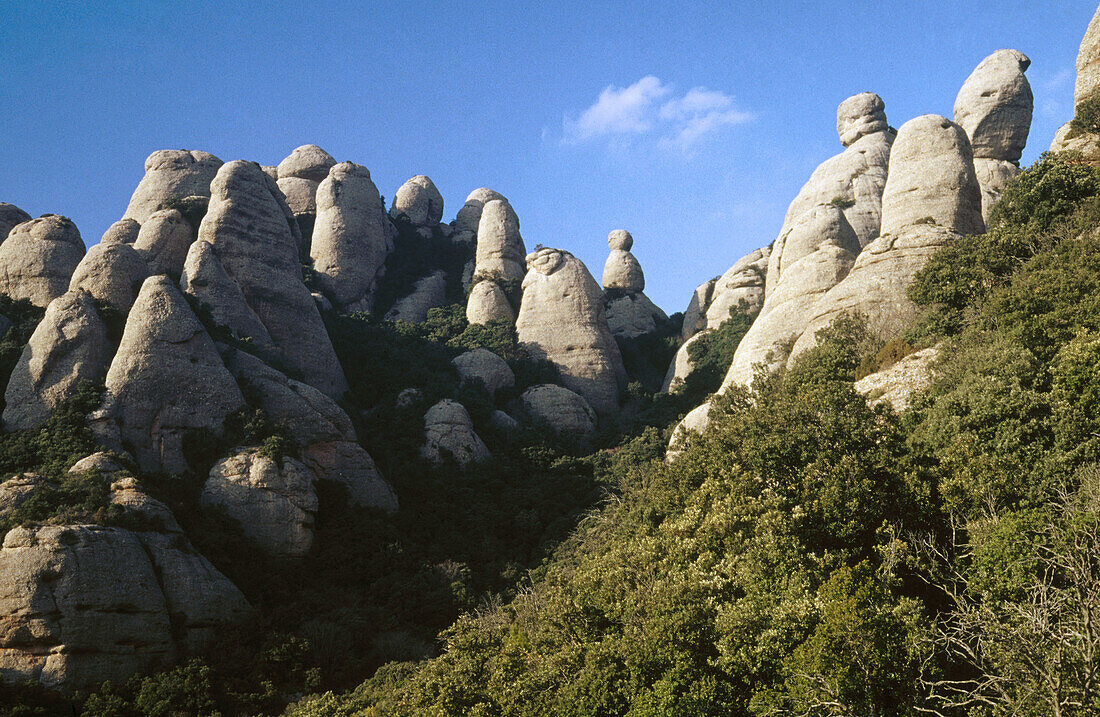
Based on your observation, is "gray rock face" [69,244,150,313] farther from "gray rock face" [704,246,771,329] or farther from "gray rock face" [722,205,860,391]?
"gray rock face" [704,246,771,329]

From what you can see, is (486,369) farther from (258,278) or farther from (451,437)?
(258,278)

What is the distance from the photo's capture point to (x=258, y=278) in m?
46.1

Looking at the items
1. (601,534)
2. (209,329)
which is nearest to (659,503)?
(601,534)

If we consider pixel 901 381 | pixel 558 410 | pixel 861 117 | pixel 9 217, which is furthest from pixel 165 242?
pixel 861 117

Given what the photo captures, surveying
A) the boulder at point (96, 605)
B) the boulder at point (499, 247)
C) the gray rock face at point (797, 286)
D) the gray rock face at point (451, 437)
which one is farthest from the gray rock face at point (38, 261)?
the gray rock face at point (797, 286)

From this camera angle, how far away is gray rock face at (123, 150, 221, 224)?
189 ft

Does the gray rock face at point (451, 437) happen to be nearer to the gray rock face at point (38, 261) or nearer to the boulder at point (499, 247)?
the boulder at point (499, 247)

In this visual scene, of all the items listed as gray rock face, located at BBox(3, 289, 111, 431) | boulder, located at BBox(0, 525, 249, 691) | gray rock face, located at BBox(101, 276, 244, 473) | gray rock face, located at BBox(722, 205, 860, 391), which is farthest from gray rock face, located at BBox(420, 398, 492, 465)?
gray rock face, located at BBox(3, 289, 111, 431)

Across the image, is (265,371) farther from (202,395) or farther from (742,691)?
(742,691)

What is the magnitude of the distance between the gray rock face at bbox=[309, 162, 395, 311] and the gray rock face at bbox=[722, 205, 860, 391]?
31903 mm

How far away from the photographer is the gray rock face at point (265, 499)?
1270 inches

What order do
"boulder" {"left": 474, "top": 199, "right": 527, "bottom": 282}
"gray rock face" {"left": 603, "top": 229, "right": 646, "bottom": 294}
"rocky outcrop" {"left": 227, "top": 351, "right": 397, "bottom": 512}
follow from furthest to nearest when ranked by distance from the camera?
"gray rock face" {"left": 603, "top": 229, "right": 646, "bottom": 294}, "boulder" {"left": 474, "top": 199, "right": 527, "bottom": 282}, "rocky outcrop" {"left": 227, "top": 351, "right": 397, "bottom": 512}

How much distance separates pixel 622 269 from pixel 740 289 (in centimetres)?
1455

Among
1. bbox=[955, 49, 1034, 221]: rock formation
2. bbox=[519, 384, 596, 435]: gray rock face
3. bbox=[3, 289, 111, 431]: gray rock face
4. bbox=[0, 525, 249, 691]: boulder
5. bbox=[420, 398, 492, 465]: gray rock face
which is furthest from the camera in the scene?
bbox=[519, 384, 596, 435]: gray rock face
